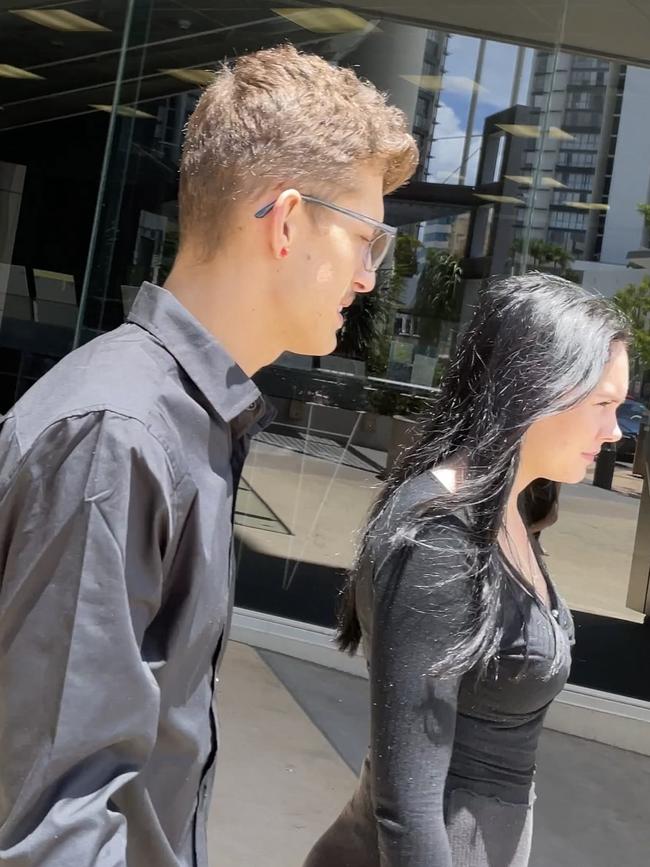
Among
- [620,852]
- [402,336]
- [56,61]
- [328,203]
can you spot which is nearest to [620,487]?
[402,336]

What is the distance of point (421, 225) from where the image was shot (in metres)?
5.71

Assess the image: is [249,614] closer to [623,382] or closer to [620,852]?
[620,852]

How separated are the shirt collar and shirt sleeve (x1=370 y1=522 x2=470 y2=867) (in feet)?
1.75

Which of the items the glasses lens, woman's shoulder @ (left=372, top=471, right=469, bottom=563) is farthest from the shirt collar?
woman's shoulder @ (left=372, top=471, right=469, bottom=563)

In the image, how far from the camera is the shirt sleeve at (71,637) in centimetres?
92

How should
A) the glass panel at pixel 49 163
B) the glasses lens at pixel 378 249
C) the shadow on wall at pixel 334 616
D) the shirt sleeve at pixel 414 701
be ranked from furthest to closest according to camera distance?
the glass panel at pixel 49 163
the shadow on wall at pixel 334 616
the shirt sleeve at pixel 414 701
the glasses lens at pixel 378 249

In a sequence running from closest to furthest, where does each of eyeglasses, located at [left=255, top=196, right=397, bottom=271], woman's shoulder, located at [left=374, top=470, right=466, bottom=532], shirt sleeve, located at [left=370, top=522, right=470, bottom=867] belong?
eyeglasses, located at [left=255, top=196, right=397, bottom=271] < shirt sleeve, located at [left=370, top=522, right=470, bottom=867] < woman's shoulder, located at [left=374, top=470, right=466, bottom=532]

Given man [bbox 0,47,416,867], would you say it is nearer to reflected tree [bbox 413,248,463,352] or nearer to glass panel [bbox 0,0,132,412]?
reflected tree [bbox 413,248,463,352]

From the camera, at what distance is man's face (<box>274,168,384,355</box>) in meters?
1.24

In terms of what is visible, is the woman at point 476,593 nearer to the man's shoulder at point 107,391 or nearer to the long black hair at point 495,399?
the long black hair at point 495,399

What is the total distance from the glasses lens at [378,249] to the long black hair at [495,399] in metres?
0.45

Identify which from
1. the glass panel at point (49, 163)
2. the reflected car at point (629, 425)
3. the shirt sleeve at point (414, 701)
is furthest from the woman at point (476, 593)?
the glass panel at point (49, 163)

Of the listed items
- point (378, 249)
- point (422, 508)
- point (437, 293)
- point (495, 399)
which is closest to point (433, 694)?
point (422, 508)

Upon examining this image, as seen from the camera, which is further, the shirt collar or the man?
the shirt collar
